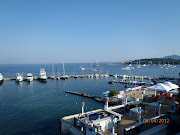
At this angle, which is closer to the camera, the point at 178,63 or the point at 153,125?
the point at 153,125

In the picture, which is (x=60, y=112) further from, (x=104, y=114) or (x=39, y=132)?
(x=104, y=114)

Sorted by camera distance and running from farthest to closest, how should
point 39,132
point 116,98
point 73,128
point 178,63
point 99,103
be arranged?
point 178,63 < point 99,103 < point 116,98 < point 39,132 < point 73,128

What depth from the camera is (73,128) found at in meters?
9.38

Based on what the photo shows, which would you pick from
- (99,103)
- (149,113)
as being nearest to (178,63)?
(99,103)

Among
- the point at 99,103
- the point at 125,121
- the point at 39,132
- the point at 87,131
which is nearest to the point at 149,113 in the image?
the point at 125,121

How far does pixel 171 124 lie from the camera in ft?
32.1

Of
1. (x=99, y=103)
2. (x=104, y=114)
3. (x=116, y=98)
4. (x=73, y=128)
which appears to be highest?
(x=104, y=114)

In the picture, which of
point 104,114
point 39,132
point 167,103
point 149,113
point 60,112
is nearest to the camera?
point 104,114

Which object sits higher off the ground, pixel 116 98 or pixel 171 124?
pixel 171 124

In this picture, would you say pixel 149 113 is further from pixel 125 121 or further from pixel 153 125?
pixel 125 121

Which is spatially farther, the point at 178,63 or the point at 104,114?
the point at 178,63

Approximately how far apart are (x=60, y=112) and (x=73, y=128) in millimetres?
14308

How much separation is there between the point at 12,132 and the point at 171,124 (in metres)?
17.5

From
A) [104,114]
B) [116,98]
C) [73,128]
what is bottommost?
[116,98]
